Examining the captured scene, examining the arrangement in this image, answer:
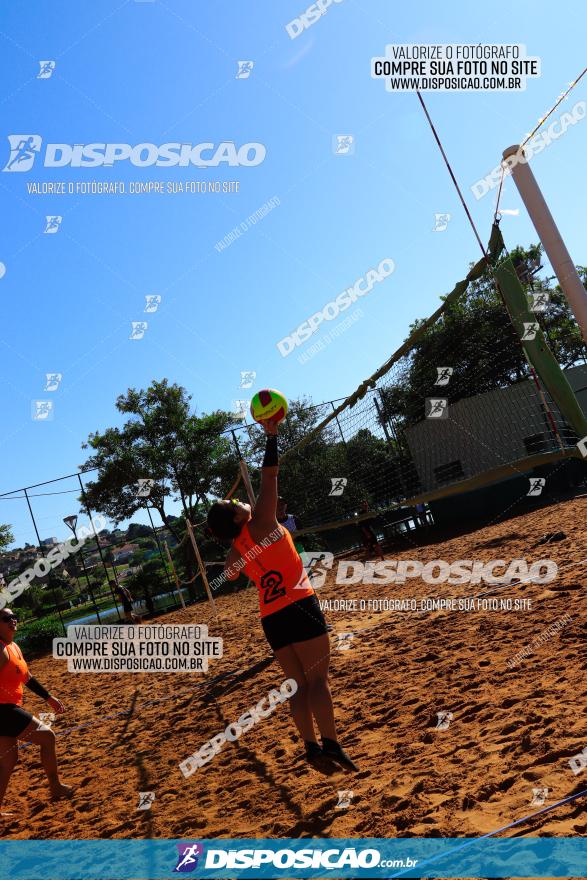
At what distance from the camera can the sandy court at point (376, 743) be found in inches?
129

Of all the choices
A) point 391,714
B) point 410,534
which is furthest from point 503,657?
point 410,534

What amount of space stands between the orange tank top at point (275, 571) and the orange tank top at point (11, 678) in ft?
7.91

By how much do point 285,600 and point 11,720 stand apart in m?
2.73

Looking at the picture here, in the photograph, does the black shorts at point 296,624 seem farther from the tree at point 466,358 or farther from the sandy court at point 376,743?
the tree at point 466,358

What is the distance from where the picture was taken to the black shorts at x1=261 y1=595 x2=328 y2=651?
130 inches

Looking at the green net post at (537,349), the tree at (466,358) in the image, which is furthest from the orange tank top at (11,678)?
the tree at (466,358)

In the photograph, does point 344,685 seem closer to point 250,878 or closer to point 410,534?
point 250,878

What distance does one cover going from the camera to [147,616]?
1988 centimetres

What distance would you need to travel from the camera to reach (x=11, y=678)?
465 centimetres

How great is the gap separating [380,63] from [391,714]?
6730mm

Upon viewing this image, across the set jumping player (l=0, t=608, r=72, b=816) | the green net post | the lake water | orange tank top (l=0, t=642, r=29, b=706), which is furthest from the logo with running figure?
the lake water

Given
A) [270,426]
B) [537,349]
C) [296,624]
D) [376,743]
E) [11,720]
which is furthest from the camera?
[537,349]

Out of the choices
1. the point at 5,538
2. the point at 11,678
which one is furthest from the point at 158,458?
the point at 11,678

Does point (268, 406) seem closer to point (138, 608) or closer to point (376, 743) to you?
point (376, 743)
